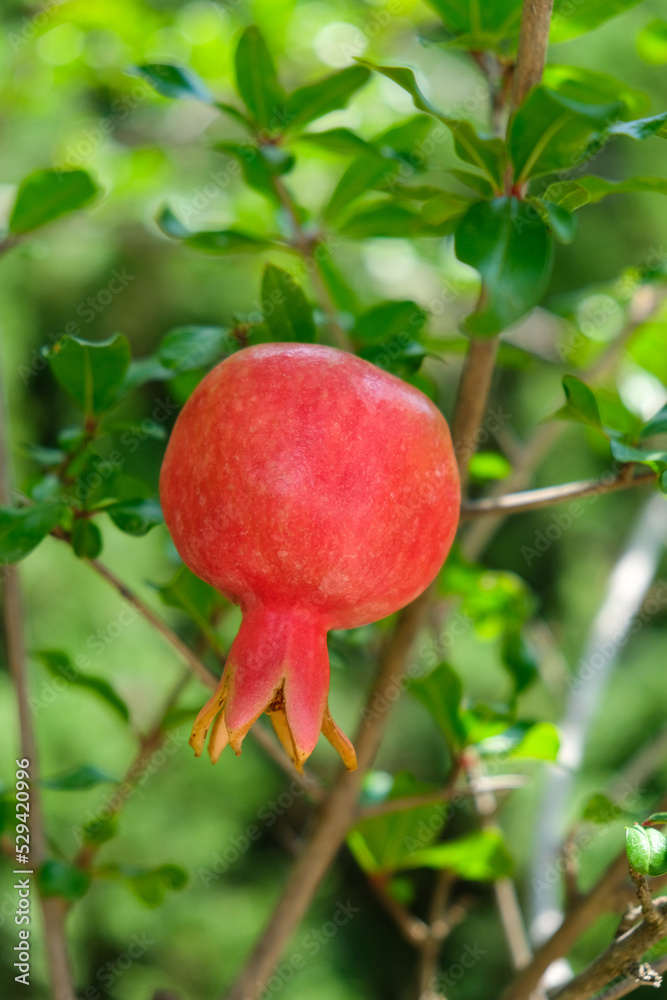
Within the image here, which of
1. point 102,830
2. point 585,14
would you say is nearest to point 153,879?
point 102,830

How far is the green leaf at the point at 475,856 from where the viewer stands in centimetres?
87

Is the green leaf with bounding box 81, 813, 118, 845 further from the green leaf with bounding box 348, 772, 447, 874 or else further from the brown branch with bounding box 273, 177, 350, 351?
the brown branch with bounding box 273, 177, 350, 351

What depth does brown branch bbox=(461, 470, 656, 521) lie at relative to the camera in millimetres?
604

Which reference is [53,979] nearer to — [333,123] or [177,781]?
[177,781]

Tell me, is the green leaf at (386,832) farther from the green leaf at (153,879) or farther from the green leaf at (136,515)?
the green leaf at (136,515)

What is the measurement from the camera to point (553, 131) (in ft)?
1.77

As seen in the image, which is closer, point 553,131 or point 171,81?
point 553,131

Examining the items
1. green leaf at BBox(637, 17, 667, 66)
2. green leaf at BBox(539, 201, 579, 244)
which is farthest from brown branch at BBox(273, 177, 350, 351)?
green leaf at BBox(637, 17, 667, 66)

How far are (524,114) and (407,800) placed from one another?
508 mm

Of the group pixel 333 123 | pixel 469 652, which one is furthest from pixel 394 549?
pixel 469 652

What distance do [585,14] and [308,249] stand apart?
27cm

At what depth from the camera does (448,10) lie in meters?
0.65

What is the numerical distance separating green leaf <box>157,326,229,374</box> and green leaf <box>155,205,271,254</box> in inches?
4.6

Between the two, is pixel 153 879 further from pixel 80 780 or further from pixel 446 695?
pixel 446 695
